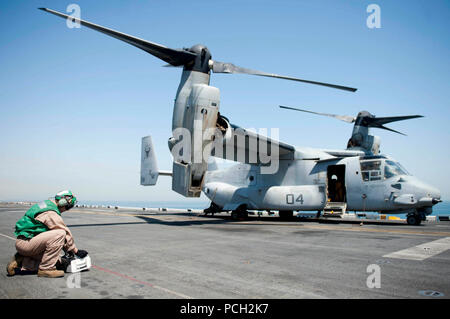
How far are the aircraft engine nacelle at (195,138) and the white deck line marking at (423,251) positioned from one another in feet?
29.8

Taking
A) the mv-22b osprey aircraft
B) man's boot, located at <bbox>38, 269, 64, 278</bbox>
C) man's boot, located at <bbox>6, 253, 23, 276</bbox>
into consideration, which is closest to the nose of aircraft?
the mv-22b osprey aircraft

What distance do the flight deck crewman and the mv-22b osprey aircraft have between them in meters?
8.75

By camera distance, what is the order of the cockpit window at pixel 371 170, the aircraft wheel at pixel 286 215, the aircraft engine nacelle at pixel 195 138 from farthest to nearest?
the aircraft wheel at pixel 286 215 < the cockpit window at pixel 371 170 < the aircraft engine nacelle at pixel 195 138

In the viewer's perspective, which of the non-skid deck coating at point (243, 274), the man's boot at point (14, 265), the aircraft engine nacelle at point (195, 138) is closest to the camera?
the non-skid deck coating at point (243, 274)

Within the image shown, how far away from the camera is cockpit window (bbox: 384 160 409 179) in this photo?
1514cm

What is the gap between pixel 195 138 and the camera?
544 inches

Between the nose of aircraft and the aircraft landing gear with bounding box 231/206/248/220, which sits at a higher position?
the nose of aircraft

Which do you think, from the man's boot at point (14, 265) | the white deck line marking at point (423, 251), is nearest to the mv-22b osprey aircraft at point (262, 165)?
the white deck line marking at point (423, 251)

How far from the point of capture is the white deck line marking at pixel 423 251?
6.54m

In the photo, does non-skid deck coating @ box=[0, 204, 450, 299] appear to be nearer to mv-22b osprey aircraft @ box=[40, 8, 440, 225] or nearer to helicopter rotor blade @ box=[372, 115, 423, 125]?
mv-22b osprey aircraft @ box=[40, 8, 440, 225]

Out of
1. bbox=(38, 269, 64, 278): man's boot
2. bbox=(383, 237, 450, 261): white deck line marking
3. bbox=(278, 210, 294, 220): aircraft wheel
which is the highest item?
bbox=(38, 269, 64, 278): man's boot

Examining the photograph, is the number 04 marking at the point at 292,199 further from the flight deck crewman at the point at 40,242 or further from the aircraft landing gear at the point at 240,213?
the flight deck crewman at the point at 40,242
